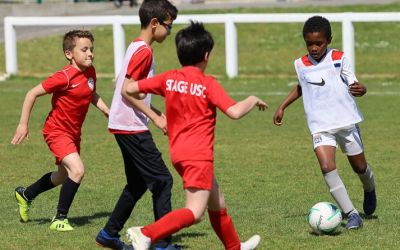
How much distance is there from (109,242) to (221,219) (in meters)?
1.10

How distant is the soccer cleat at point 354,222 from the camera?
886 centimetres

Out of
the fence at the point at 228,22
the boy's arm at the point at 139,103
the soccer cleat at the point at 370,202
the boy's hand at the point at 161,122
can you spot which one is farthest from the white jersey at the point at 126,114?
the fence at the point at 228,22

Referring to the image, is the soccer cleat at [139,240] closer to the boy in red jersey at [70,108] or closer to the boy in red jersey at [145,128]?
the boy in red jersey at [145,128]

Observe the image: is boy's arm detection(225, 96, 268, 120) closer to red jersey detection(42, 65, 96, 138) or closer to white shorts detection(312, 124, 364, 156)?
white shorts detection(312, 124, 364, 156)

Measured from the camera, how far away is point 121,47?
23703mm

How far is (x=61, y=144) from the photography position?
9172mm

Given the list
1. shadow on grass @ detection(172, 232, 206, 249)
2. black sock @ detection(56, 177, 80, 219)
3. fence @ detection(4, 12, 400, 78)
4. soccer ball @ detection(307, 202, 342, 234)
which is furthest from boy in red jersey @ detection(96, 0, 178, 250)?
fence @ detection(4, 12, 400, 78)

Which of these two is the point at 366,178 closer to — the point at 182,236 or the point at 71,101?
the point at 182,236

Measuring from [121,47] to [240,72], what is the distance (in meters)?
3.02

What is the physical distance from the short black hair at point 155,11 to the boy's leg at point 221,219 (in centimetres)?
137

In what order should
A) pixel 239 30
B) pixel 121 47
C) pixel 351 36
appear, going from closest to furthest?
pixel 351 36, pixel 121 47, pixel 239 30

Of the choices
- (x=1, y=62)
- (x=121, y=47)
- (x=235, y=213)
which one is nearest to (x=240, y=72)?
(x=121, y=47)

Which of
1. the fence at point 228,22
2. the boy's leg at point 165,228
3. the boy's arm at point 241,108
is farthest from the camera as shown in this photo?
the fence at point 228,22

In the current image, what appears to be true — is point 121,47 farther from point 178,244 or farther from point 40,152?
point 178,244
